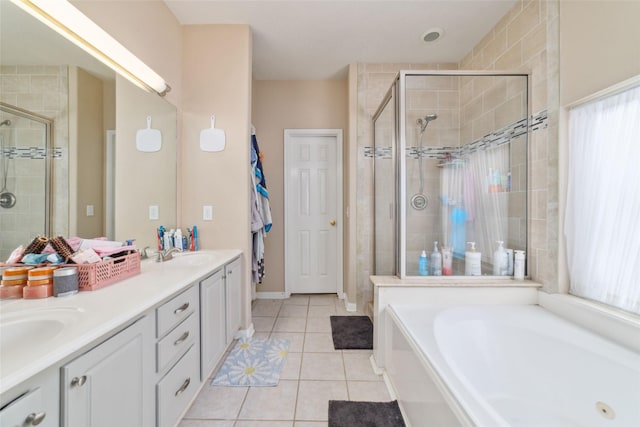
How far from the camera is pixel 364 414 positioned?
1399 millimetres

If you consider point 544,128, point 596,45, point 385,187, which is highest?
point 596,45

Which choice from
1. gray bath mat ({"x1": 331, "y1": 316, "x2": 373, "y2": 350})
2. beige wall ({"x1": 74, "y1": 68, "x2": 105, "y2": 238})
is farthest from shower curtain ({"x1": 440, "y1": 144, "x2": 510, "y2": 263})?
beige wall ({"x1": 74, "y1": 68, "x2": 105, "y2": 238})

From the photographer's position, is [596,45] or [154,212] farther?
[154,212]

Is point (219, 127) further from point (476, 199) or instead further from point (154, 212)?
point (476, 199)

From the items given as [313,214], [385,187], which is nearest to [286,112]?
[313,214]

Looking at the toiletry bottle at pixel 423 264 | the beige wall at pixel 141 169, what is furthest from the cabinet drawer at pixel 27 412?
the toiletry bottle at pixel 423 264

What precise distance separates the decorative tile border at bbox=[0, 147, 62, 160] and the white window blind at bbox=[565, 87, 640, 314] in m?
2.71

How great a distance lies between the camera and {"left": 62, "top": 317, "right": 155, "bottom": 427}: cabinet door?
714mm

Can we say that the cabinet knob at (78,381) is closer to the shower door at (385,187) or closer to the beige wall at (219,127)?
the beige wall at (219,127)

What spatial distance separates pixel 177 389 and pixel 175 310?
0.39m

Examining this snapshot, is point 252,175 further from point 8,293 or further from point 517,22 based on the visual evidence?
point 517,22

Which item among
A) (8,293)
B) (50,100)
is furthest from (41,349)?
(50,100)

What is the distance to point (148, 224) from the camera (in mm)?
1840

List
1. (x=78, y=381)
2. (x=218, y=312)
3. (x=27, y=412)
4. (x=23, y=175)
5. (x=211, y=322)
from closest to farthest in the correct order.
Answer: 1. (x=27, y=412)
2. (x=78, y=381)
3. (x=23, y=175)
4. (x=211, y=322)
5. (x=218, y=312)
